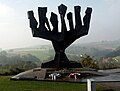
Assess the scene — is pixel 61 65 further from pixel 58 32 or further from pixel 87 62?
pixel 87 62

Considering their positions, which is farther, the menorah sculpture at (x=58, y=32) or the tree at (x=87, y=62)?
the tree at (x=87, y=62)

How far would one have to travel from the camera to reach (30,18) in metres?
19.4

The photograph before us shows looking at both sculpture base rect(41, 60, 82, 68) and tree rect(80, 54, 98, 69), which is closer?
sculpture base rect(41, 60, 82, 68)

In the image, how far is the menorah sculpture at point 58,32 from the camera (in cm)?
1925

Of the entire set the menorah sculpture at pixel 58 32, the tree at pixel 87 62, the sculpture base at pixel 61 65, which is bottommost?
the sculpture base at pixel 61 65

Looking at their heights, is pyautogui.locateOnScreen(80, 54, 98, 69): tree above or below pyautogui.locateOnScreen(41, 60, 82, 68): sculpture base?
above

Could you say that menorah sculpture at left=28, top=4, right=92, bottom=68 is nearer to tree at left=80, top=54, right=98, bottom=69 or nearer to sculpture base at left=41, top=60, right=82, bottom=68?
sculpture base at left=41, top=60, right=82, bottom=68

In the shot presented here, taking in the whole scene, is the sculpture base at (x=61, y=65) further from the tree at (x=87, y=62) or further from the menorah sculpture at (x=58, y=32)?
the tree at (x=87, y=62)

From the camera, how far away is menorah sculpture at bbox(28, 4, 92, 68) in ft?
63.2

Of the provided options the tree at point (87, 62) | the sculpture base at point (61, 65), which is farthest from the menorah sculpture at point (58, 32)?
the tree at point (87, 62)

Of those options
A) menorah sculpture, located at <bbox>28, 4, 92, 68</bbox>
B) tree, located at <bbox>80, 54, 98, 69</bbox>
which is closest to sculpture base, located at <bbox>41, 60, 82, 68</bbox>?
menorah sculpture, located at <bbox>28, 4, 92, 68</bbox>

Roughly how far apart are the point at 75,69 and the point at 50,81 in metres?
2.84

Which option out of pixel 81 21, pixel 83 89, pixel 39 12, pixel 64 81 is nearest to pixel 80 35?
pixel 81 21

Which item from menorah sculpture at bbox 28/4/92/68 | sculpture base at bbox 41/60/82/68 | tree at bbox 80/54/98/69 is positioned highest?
menorah sculpture at bbox 28/4/92/68
